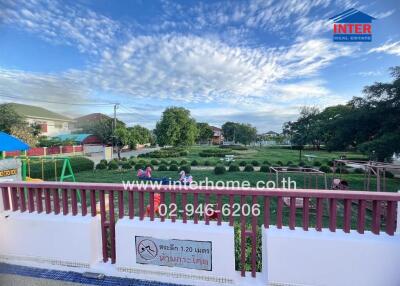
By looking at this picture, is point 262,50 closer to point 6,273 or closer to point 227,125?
point 6,273

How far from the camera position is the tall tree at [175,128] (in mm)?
22859

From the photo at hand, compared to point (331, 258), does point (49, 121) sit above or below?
above

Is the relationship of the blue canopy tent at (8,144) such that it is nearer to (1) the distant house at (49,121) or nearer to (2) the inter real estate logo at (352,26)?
(2) the inter real estate logo at (352,26)

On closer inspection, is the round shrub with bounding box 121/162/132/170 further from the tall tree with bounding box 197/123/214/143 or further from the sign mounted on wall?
the tall tree with bounding box 197/123/214/143

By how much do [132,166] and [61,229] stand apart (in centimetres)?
1102

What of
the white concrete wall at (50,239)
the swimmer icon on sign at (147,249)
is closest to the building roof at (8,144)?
Answer: the white concrete wall at (50,239)

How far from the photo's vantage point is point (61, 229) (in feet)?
6.79

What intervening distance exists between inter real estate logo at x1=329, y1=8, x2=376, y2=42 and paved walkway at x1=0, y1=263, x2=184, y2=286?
337cm

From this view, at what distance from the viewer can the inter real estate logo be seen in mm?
2471

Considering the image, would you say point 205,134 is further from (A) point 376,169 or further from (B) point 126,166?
(A) point 376,169

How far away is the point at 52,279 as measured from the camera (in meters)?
1.95

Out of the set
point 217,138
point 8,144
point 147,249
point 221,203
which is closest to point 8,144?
point 8,144

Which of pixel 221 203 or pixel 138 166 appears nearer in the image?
pixel 221 203

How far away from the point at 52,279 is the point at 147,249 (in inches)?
36.6
